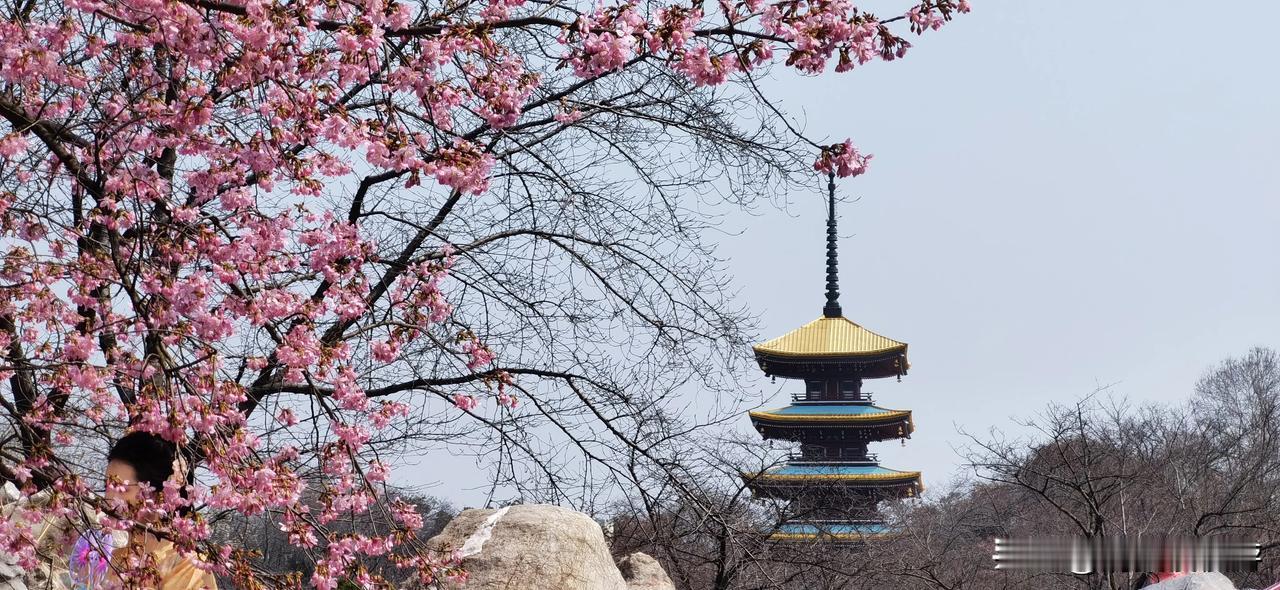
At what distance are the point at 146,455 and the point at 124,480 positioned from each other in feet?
0.42

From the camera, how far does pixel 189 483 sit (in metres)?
4.21

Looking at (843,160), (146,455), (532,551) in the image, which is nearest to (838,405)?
(532,551)

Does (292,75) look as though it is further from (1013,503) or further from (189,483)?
(1013,503)

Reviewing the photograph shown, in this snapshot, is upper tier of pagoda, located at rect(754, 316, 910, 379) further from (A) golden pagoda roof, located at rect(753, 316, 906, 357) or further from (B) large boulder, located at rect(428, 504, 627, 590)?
(B) large boulder, located at rect(428, 504, 627, 590)

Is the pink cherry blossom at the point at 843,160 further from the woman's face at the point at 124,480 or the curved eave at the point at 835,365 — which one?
the curved eave at the point at 835,365

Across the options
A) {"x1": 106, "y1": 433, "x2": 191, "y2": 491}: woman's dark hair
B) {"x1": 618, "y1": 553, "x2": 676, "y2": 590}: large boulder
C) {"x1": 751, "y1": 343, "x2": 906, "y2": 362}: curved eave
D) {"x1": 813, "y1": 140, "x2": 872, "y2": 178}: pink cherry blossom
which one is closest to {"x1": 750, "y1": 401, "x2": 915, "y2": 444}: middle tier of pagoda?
{"x1": 751, "y1": 343, "x2": 906, "y2": 362}: curved eave

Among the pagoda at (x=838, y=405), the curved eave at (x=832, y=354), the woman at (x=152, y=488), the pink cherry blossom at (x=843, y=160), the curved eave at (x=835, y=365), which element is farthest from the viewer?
the curved eave at (x=835, y=365)

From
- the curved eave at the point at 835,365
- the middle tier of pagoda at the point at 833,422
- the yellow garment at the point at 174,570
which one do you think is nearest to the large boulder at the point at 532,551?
the yellow garment at the point at 174,570

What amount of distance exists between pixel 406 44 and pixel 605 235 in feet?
12.4

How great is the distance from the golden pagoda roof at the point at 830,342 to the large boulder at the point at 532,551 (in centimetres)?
2463

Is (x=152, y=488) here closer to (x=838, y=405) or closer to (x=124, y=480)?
(x=124, y=480)

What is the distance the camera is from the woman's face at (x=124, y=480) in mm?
3881

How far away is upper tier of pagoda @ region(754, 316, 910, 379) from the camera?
31.9 meters

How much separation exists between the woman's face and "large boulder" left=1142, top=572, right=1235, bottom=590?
4726mm
